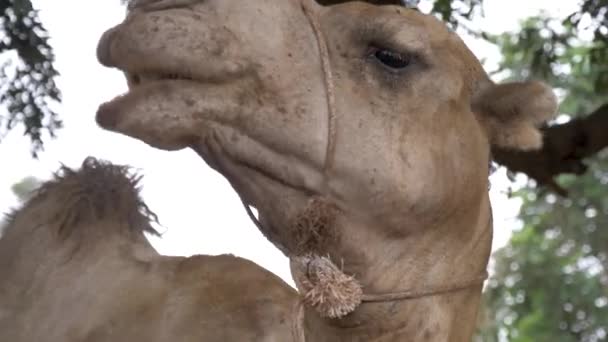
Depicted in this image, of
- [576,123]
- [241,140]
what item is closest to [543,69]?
[576,123]

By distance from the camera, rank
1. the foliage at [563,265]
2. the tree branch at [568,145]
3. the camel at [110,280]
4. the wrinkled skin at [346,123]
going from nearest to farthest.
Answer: the wrinkled skin at [346,123] → the camel at [110,280] → the tree branch at [568,145] → the foliage at [563,265]

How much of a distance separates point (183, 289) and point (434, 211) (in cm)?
123

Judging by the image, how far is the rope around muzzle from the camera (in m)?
2.52

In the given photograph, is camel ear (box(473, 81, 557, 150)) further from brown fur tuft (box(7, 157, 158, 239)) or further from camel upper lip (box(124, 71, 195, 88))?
brown fur tuft (box(7, 157, 158, 239))

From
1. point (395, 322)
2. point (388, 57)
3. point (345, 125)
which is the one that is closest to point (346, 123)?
point (345, 125)

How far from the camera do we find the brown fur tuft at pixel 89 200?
4.05 m

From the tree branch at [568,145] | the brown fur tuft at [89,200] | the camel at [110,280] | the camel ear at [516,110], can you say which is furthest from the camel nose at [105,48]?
the tree branch at [568,145]

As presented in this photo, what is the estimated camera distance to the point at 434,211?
2.62 meters

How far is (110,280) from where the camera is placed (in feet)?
12.8

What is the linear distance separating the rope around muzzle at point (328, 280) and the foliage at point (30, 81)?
5.24ft

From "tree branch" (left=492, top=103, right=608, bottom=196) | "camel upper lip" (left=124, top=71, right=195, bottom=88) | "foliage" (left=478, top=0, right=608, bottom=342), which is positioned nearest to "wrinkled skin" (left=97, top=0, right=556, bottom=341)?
"camel upper lip" (left=124, top=71, right=195, bottom=88)

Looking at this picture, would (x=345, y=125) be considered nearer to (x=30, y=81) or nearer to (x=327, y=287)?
(x=327, y=287)

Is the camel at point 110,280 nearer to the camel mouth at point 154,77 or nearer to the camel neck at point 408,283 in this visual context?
the camel neck at point 408,283

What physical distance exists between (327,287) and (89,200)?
171 centimetres
